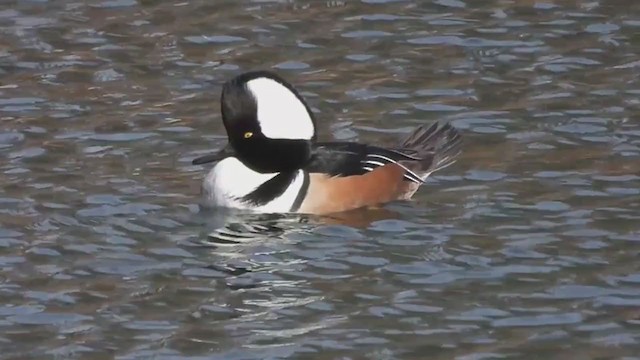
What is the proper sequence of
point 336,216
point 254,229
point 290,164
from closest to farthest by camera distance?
point 254,229 < point 336,216 < point 290,164

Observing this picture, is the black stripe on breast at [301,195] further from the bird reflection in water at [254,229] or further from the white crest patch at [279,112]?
the white crest patch at [279,112]

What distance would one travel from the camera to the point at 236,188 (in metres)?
12.0

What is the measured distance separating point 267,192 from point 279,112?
0.57 m


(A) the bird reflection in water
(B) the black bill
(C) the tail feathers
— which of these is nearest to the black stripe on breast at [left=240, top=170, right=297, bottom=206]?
(A) the bird reflection in water

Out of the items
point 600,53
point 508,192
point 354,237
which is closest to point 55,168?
point 354,237

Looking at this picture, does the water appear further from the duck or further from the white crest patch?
the white crest patch

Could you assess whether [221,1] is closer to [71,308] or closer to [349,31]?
[349,31]

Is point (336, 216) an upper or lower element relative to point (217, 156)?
lower

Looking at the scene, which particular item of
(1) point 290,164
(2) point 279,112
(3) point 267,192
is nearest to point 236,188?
(3) point 267,192

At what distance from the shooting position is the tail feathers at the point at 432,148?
40.4 ft

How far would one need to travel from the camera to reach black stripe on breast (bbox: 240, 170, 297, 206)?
11984mm

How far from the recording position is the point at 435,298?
977cm

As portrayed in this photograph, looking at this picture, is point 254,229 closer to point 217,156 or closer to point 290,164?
point 217,156

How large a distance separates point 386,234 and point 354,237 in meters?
0.20
